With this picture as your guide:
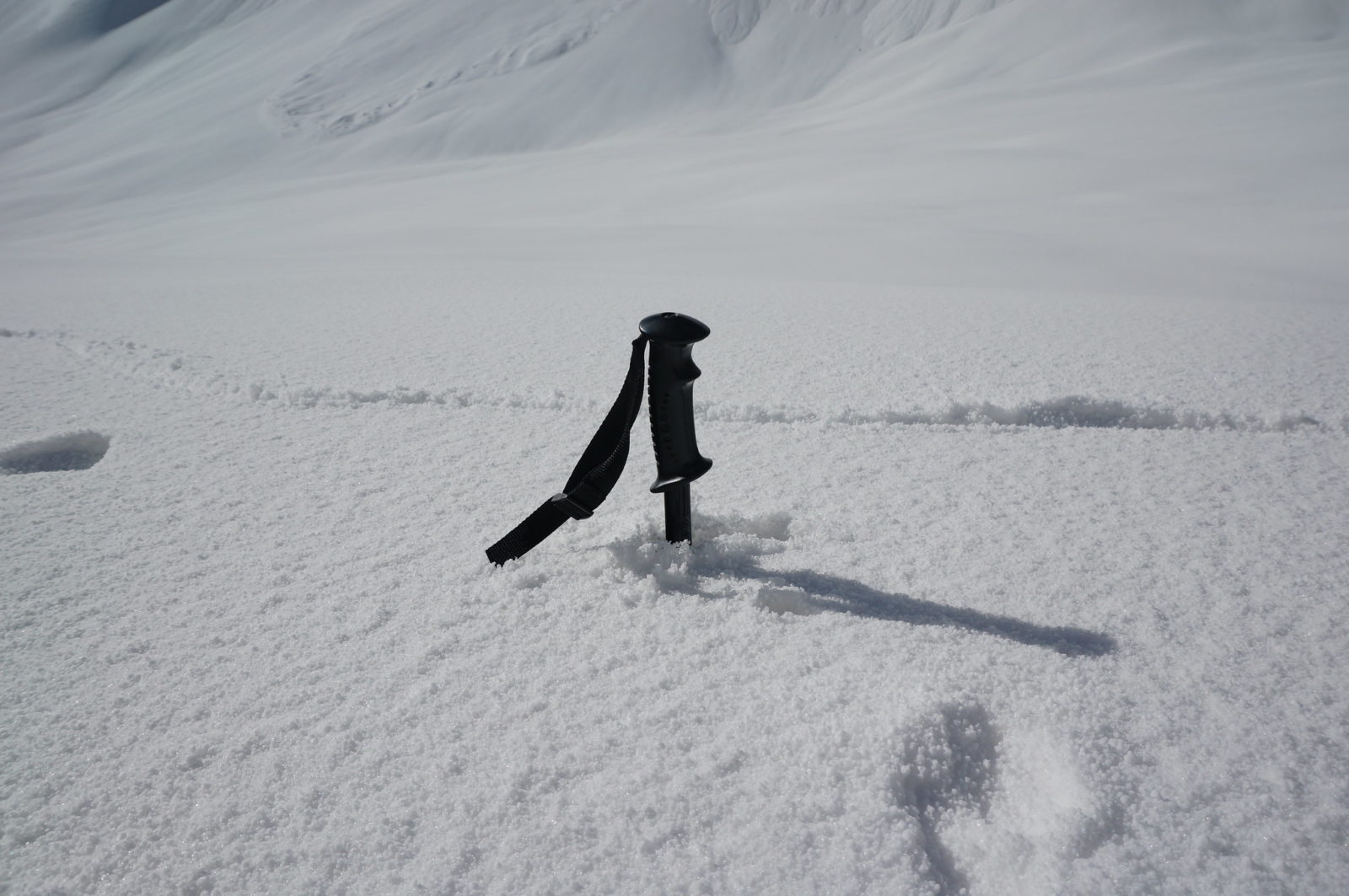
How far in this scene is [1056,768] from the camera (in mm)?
859

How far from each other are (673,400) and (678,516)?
20 centimetres

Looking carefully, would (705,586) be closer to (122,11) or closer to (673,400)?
(673,400)

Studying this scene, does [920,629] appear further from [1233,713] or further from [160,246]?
[160,246]

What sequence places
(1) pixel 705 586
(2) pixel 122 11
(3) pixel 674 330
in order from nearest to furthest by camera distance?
(3) pixel 674 330, (1) pixel 705 586, (2) pixel 122 11

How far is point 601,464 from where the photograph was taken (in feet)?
3.74

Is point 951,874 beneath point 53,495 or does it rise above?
beneath

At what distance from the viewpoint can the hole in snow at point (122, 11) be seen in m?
29.8

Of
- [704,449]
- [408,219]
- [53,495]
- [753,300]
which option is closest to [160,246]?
[408,219]

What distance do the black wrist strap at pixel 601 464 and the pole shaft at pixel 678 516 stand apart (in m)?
0.11

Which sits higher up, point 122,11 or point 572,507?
point 122,11

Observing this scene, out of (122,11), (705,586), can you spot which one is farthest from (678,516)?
(122,11)

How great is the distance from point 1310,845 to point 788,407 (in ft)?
4.14

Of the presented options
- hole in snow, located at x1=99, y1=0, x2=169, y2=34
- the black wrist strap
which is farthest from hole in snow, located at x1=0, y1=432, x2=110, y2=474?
hole in snow, located at x1=99, y1=0, x2=169, y2=34

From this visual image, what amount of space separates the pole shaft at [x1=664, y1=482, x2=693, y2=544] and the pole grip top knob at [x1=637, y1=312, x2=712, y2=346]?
0.23 meters
